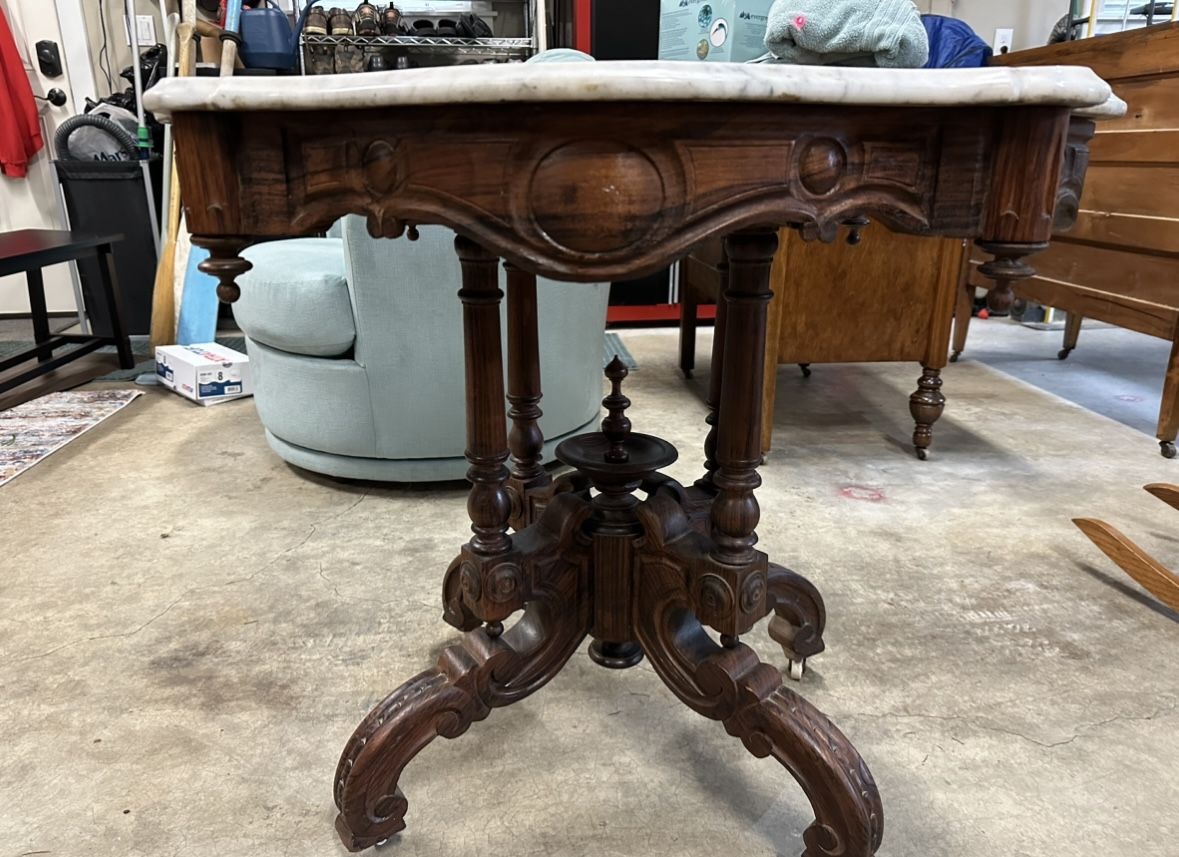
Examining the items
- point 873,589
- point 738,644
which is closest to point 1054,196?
point 738,644

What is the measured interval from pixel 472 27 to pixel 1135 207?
2454 millimetres

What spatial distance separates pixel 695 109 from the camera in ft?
1.86

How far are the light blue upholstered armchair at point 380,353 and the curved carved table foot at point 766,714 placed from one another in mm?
854

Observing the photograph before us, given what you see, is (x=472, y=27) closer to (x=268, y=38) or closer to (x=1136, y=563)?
(x=268, y=38)

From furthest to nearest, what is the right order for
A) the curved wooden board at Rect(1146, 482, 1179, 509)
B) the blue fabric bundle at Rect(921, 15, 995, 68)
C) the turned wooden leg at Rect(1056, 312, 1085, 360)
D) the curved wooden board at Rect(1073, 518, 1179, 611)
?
the turned wooden leg at Rect(1056, 312, 1085, 360), the blue fabric bundle at Rect(921, 15, 995, 68), the curved wooden board at Rect(1146, 482, 1179, 509), the curved wooden board at Rect(1073, 518, 1179, 611)

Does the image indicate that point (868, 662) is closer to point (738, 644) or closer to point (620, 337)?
point (738, 644)

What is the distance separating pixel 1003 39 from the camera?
3885 millimetres

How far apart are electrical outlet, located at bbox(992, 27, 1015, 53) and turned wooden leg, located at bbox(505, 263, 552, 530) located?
3855mm

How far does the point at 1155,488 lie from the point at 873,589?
0.65m

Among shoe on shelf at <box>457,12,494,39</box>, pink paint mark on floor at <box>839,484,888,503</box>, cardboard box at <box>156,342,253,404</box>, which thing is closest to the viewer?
pink paint mark on floor at <box>839,484,888,503</box>

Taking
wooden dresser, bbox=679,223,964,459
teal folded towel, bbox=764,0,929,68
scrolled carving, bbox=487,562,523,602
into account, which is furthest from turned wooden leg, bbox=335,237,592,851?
wooden dresser, bbox=679,223,964,459

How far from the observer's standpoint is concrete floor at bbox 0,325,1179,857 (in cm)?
89

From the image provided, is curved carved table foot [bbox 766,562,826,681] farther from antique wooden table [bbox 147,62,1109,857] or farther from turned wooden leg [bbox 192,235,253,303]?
turned wooden leg [bbox 192,235,253,303]

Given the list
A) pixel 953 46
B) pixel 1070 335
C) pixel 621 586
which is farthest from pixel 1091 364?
pixel 621 586
